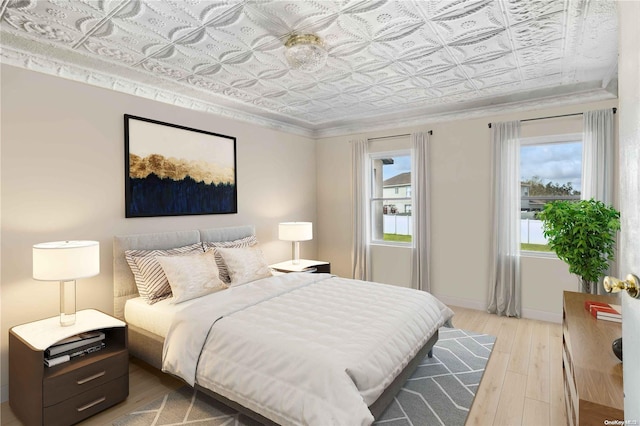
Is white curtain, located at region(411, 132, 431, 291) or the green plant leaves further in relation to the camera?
white curtain, located at region(411, 132, 431, 291)

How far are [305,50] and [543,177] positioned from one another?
340 cm

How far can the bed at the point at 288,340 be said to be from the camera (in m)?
1.82

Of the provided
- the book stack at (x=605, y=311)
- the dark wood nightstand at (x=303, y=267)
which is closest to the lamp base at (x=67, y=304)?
the dark wood nightstand at (x=303, y=267)

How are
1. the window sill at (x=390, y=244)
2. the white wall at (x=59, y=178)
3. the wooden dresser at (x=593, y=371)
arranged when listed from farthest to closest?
the window sill at (x=390, y=244), the white wall at (x=59, y=178), the wooden dresser at (x=593, y=371)

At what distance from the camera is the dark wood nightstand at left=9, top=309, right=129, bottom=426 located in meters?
2.13

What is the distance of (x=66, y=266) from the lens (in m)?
2.31

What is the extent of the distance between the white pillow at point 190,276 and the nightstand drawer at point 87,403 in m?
0.71

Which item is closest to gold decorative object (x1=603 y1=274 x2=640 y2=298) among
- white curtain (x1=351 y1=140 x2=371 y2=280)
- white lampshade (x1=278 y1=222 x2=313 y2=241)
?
white lampshade (x1=278 y1=222 x2=313 y2=241)

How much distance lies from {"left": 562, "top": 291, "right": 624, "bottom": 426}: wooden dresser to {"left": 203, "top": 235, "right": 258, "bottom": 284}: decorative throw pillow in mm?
3001

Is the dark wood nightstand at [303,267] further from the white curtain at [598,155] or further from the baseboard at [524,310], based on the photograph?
the white curtain at [598,155]

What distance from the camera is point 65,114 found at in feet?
9.39

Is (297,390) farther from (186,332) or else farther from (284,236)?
(284,236)

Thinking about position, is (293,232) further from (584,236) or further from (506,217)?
(584,236)

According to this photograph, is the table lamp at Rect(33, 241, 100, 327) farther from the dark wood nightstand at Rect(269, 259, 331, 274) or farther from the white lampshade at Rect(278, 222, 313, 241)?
the white lampshade at Rect(278, 222, 313, 241)
